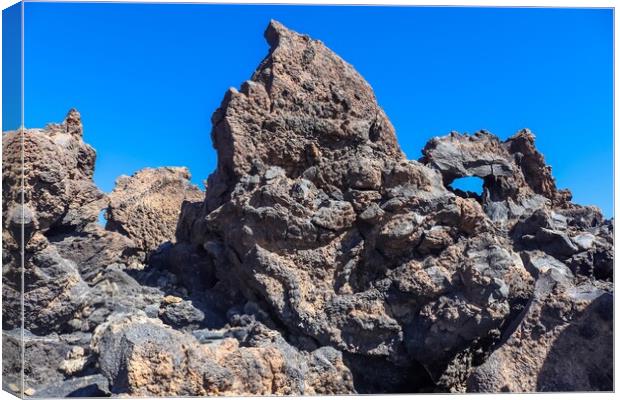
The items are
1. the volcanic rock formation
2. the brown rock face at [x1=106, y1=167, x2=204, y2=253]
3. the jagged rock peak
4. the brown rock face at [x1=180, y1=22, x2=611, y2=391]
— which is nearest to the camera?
the volcanic rock formation

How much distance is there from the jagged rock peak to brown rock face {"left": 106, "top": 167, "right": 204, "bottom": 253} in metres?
3.54

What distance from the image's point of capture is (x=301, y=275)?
7.39 meters

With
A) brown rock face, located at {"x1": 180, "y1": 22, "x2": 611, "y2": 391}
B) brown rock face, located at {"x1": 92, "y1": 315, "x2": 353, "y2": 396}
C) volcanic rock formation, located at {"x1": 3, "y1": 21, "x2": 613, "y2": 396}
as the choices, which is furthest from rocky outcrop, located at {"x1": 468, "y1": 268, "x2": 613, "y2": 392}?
brown rock face, located at {"x1": 92, "y1": 315, "x2": 353, "y2": 396}

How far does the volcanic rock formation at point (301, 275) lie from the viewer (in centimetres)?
596

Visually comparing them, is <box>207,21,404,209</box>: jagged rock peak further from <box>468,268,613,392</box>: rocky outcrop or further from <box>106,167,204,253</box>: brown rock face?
<box>106,167,204,253</box>: brown rock face

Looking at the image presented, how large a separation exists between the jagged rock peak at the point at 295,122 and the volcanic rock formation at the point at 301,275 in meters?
0.02

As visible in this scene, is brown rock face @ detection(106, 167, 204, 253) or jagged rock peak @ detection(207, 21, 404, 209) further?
brown rock face @ detection(106, 167, 204, 253)

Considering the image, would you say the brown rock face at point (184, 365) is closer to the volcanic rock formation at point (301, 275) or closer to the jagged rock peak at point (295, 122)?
the volcanic rock formation at point (301, 275)

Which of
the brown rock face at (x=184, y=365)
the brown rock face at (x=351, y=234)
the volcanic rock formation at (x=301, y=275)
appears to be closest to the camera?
the brown rock face at (x=184, y=365)

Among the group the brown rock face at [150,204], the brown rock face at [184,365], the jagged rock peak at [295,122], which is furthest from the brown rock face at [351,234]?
the brown rock face at [150,204]

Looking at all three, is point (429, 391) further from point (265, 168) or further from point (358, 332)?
point (265, 168)

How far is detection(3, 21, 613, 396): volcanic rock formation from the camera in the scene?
5.96m

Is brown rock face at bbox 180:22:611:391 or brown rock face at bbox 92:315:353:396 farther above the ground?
brown rock face at bbox 180:22:611:391

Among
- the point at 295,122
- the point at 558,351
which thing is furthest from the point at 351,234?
the point at 558,351
